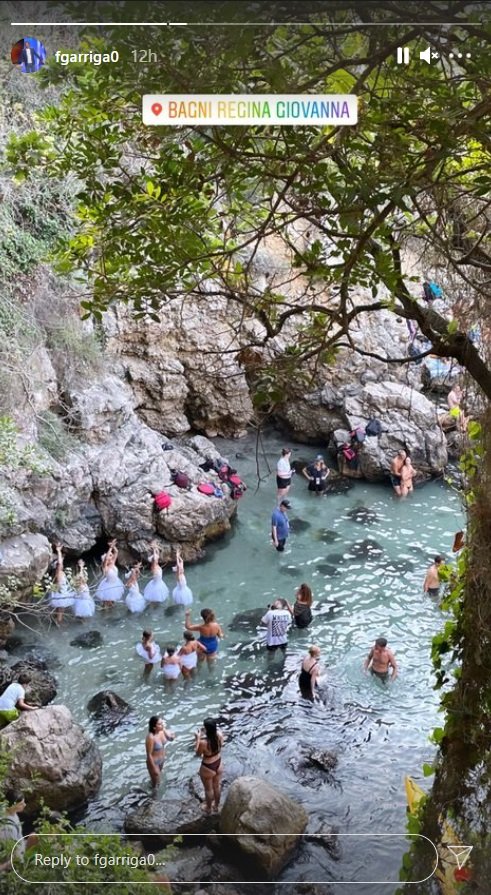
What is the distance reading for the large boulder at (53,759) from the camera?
566cm

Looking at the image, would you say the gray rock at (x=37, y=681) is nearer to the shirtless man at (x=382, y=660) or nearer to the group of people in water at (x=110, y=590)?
the group of people in water at (x=110, y=590)

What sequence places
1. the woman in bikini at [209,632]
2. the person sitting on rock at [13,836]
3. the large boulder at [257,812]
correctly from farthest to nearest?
the woman in bikini at [209,632] → the large boulder at [257,812] → the person sitting on rock at [13,836]

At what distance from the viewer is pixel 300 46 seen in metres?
2.65

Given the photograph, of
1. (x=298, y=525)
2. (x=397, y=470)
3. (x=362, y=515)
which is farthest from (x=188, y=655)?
(x=397, y=470)

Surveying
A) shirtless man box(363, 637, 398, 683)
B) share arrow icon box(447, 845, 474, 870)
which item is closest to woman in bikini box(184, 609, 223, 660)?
shirtless man box(363, 637, 398, 683)

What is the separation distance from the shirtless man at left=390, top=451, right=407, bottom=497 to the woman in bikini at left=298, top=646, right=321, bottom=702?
14.9 ft

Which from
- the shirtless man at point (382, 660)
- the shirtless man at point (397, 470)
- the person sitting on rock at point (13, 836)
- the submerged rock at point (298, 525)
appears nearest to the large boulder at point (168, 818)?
the person sitting on rock at point (13, 836)

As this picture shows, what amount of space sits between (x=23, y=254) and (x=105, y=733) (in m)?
5.51

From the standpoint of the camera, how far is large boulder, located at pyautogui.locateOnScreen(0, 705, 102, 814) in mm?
5664

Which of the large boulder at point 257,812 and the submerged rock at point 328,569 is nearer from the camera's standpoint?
the large boulder at point 257,812

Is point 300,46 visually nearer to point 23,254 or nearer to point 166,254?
point 166,254

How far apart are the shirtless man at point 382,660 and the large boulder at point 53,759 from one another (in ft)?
8.37

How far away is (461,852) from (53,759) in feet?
12.3

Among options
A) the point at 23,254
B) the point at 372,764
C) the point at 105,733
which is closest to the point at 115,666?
the point at 105,733
